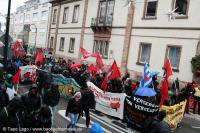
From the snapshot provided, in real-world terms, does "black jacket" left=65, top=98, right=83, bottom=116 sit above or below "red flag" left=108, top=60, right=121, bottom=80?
below

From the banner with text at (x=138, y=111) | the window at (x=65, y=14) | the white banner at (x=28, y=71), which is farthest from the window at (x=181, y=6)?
the window at (x=65, y=14)

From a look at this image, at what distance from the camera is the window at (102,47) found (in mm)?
29166

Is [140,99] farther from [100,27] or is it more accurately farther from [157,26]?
[100,27]

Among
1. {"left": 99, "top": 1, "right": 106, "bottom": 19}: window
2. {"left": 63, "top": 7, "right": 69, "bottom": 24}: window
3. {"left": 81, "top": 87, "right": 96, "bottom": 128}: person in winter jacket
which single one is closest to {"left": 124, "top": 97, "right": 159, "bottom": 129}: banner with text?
{"left": 81, "top": 87, "right": 96, "bottom": 128}: person in winter jacket

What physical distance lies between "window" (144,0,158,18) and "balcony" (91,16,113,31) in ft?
15.9

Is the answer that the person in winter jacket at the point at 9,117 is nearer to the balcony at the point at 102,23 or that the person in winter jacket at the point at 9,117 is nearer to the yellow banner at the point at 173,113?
the yellow banner at the point at 173,113

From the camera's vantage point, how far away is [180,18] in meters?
21.0

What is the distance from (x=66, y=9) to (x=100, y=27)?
10.7 m

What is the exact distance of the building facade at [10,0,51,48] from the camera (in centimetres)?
4753

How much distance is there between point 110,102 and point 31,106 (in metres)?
5.64

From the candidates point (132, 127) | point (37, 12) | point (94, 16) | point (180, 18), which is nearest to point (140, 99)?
point (132, 127)

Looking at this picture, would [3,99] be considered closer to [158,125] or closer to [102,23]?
[158,125]

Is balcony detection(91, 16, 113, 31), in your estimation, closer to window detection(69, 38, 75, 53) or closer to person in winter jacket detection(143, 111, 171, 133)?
window detection(69, 38, 75, 53)

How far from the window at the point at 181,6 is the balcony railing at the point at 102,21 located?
7.86m
